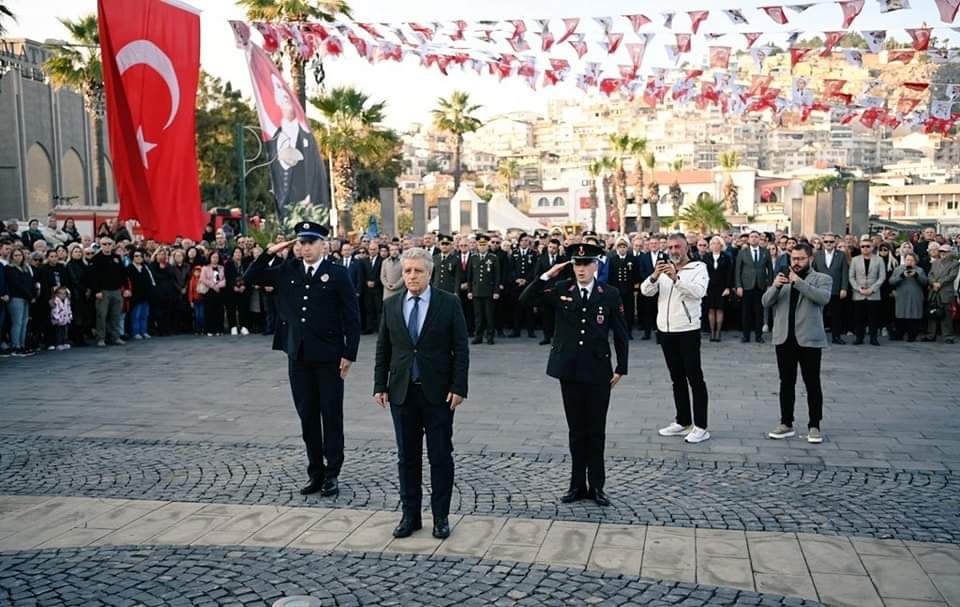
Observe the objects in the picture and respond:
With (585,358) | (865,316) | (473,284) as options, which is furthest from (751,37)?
(585,358)

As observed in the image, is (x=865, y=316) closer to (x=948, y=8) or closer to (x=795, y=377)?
(x=948, y=8)

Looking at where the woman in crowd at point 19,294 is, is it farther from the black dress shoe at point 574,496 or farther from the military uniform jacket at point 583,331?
the black dress shoe at point 574,496

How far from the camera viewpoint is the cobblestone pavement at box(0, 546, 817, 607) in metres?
4.57

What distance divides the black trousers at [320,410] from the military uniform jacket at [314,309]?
119 millimetres

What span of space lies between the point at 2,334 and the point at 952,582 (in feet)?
46.6

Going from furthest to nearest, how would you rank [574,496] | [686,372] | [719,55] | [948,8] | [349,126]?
[349,126] → [719,55] → [948,8] → [686,372] → [574,496]

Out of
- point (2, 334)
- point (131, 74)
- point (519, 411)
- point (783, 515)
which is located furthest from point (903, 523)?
point (2, 334)

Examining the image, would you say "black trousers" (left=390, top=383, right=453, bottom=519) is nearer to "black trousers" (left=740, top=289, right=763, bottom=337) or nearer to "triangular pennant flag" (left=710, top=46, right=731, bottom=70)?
"black trousers" (left=740, top=289, right=763, bottom=337)

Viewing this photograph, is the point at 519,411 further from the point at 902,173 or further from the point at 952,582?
the point at 902,173

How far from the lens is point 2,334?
14203 millimetres

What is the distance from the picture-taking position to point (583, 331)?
6.35m

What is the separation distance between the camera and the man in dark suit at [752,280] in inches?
606

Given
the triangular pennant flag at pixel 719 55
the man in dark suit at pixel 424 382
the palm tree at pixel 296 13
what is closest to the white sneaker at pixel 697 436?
the man in dark suit at pixel 424 382

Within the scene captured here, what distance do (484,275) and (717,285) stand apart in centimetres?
420
